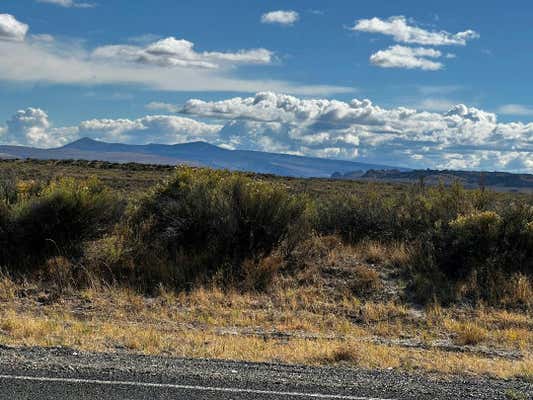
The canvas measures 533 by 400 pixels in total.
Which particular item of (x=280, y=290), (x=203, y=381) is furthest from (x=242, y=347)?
(x=280, y=290)

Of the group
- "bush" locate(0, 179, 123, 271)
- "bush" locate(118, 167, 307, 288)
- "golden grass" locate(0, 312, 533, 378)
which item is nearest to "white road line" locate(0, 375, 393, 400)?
"golden grass" locate(0, 312, 533, 378)

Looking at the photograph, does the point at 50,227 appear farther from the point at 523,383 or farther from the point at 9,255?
the point at 523,383

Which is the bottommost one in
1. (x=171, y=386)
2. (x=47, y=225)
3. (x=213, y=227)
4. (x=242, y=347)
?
(x=242, y=347)

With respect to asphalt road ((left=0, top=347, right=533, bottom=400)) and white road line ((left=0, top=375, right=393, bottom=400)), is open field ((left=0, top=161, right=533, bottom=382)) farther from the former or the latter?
white road line ((left=0, top=375, right=393, bottom=400))

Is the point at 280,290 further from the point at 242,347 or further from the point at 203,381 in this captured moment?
the point at 203,381

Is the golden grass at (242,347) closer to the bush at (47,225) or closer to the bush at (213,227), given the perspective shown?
the bush at (213,227)

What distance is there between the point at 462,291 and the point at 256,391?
6661 mm

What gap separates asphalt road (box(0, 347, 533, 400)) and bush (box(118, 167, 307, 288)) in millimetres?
Answer: 5014

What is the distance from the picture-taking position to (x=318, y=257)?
13078 mm

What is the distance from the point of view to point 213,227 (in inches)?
512

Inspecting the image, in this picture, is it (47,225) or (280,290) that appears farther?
(47,225)

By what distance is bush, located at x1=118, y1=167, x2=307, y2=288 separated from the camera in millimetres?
12484

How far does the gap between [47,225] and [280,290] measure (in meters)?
4.99

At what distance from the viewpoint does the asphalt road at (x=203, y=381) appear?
6035mm
